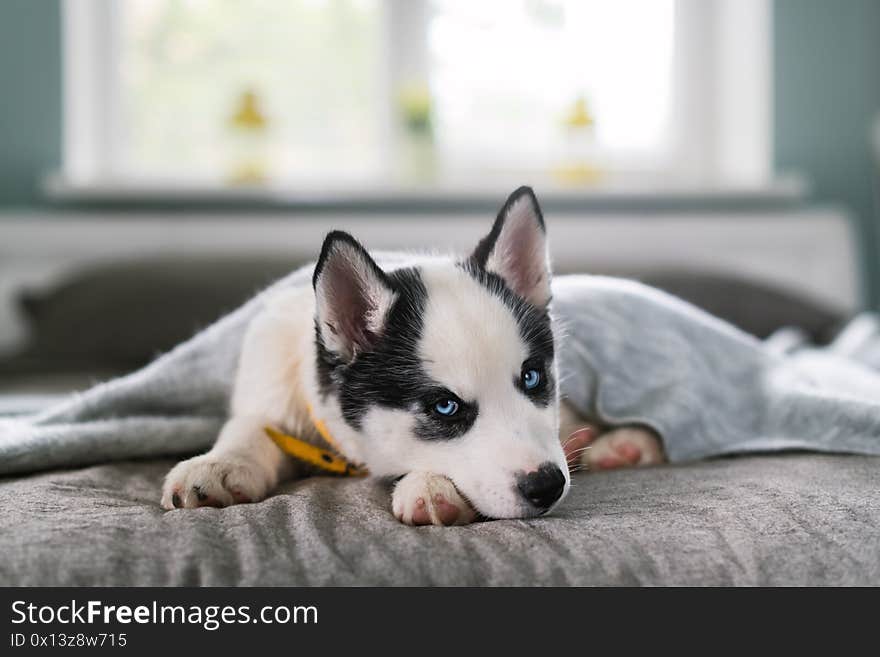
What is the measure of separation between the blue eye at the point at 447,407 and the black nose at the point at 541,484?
15cm

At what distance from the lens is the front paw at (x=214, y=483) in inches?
47.9

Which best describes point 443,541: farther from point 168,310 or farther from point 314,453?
point 168,310

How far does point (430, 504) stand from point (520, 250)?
1.59 ft

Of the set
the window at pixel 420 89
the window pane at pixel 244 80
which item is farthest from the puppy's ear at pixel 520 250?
the window pane at pixel 244 80

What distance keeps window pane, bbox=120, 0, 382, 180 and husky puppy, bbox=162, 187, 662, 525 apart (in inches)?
107

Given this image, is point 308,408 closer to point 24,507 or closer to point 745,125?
point 24,507

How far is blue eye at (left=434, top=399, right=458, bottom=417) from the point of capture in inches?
47.9

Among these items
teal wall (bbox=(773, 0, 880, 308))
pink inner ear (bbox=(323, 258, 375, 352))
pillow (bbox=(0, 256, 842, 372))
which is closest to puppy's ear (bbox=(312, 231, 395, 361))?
pink inner ear (bbox=(323, 258, 375, 352))

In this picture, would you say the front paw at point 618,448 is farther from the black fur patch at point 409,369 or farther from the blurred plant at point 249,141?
the blurred plant at point 249,141

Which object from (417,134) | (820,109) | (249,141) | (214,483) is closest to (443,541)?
(214,483)

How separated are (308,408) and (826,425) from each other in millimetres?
954
